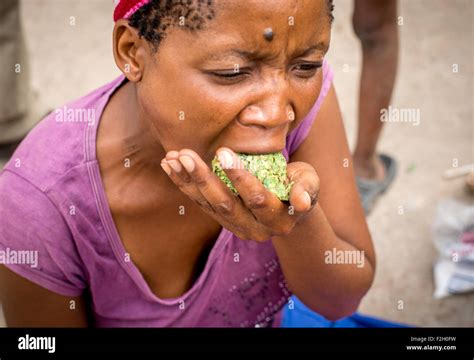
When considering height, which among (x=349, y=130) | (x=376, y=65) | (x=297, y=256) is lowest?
(x=297, y=256)

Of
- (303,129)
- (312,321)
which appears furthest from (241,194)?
(312,321)

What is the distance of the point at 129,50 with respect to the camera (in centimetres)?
176

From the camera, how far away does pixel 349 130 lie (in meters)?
4.73

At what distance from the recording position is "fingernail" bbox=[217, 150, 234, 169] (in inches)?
57.9

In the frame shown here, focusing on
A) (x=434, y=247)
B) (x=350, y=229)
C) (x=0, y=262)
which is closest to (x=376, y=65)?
(x=434, y=247)

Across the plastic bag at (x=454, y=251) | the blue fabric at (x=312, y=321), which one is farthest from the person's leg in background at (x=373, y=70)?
the blue fabric at (x=312, y=321)

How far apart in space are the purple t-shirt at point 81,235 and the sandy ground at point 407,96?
1.70 meters

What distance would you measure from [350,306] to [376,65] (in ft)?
6.38

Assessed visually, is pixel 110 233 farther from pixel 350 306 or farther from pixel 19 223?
pixel 350 306

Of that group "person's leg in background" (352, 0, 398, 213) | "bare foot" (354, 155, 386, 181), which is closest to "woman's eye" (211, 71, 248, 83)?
"person's leg in background" (352, 0, 398, 213)

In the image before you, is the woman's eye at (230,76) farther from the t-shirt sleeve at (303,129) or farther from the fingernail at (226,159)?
the t-shirt sleeve at (303,129)

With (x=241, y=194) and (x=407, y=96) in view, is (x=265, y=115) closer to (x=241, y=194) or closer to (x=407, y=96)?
(x=241, y=194)
